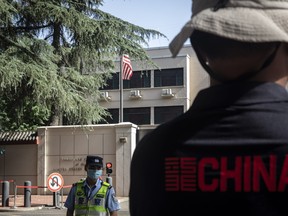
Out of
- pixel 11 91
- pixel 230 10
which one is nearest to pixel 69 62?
pixel 11 91

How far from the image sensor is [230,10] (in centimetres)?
107

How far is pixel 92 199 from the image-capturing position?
6.43m

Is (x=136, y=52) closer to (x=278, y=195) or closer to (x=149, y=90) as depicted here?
(x=278, y=195)

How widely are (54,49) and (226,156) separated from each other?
15.8 m

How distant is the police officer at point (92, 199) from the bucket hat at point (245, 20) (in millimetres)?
5472

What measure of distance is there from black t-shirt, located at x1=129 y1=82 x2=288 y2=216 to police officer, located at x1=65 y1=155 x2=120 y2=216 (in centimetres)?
536

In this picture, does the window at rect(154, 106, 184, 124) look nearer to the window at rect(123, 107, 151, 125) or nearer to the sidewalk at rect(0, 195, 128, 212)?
the window at rect(123, 107, 151, 125)

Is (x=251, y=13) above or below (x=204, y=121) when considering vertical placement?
above

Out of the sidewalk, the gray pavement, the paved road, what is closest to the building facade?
the sidewalk

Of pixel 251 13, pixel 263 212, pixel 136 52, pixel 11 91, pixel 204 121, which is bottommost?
pixel 263 212

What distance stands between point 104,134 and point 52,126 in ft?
9.04

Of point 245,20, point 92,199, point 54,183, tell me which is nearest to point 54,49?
point 54,183

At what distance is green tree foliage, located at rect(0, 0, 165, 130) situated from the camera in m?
12.9

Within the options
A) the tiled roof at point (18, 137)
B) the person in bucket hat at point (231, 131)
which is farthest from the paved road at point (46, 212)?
the person in bucket hat at point (231, 131)
